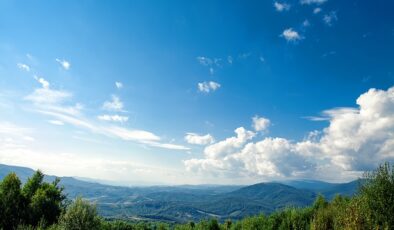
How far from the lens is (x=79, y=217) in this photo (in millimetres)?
31625

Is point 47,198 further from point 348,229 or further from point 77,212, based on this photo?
point 348,229

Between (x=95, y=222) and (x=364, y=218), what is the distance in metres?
26.2

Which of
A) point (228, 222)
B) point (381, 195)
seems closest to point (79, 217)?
point (381, 195)

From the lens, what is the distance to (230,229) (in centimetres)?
6781

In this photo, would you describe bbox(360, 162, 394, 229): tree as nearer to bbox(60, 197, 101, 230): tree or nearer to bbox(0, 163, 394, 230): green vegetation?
bbox(0, 163, 394, 230): green vegetation

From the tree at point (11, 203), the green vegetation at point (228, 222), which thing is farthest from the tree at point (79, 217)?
the tree at point (11, 203)

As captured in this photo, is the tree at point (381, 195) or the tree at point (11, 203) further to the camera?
the tree at point (11, 203)

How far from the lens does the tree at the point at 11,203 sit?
167ft

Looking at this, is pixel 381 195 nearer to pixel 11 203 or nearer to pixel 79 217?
pixel 79 217

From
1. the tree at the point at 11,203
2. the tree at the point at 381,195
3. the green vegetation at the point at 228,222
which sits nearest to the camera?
the green vegetation at the point at 228,222

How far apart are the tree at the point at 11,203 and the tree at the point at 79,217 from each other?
2210 centimetres

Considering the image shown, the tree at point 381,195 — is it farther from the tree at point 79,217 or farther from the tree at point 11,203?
the tree at point 11,203

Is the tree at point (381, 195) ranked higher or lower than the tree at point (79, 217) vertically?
higher

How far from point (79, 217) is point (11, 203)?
28707 millimetres
